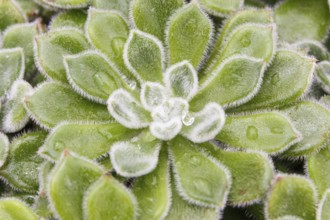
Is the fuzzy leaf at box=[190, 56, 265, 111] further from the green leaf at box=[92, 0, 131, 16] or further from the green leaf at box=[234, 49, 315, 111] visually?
the green leaf at box=[92, 0, 131, 16]

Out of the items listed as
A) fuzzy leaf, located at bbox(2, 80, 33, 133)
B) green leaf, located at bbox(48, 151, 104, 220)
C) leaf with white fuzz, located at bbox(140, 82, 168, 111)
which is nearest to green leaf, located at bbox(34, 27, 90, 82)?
fuzzy leaf, located at bbox(2, 80, 33, 133)

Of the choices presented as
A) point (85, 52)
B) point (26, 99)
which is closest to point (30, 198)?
point (26, 99)

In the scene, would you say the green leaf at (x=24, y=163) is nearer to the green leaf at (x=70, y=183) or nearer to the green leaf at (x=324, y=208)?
the green leaf at (x=70, y=183)

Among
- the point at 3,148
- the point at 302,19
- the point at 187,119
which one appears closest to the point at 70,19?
the point at 3,148

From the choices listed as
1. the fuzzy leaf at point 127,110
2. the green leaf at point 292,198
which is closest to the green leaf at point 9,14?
the fuzzy leaf at point 127,110

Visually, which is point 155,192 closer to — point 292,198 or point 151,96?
point 151,96

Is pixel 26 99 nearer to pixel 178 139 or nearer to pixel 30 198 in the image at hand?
pixel 30 198

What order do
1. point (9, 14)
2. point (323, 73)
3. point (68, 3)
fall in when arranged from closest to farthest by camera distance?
point (323, 73)
point (68, 3)
point (9, 14)
